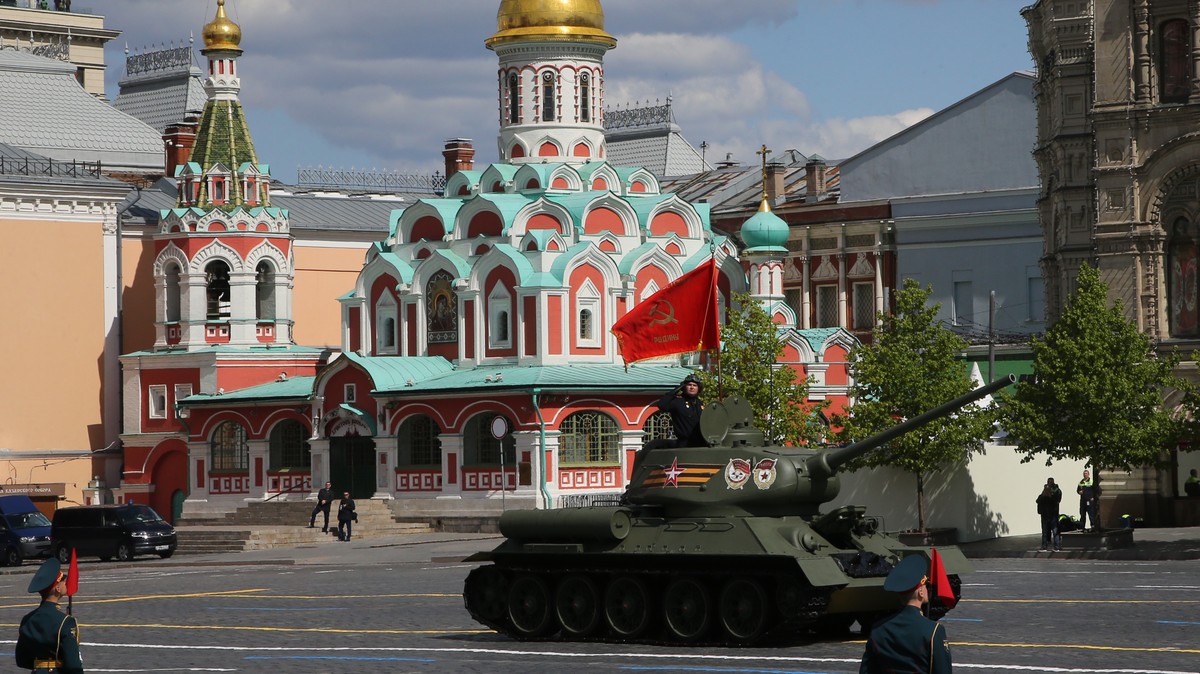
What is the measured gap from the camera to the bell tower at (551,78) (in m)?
59.2

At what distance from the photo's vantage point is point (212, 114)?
6219cm

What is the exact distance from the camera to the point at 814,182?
70.6 metres

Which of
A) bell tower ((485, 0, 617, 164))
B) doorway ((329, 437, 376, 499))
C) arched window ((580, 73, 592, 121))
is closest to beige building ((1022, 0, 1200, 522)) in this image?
bell tower ((485, 0, 617, 164))

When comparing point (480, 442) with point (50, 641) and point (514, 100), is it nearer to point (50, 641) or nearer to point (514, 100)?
point (514, 100)

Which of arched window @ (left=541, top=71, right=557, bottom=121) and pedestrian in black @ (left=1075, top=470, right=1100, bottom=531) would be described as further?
arched window @ (left=541, top=71, right=557, bottom=121)

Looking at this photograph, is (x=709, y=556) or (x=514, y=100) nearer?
(x=709, y=556)

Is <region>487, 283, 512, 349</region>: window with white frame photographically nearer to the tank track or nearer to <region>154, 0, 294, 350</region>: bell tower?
<region>154, 0, 294, 350</region>: bell tower

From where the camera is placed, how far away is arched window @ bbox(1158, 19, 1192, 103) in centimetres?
4306

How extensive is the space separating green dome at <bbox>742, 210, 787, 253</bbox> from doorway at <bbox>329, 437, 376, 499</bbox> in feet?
40.0

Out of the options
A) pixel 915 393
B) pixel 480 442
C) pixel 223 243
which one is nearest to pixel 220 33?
pixel 223 243

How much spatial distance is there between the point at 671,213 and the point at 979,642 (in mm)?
39892

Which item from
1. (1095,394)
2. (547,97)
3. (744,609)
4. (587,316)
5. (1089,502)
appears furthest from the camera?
(547,97)

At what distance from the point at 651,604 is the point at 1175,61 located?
86.2ft

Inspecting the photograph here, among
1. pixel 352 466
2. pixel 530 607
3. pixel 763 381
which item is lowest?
pixel 530 607
